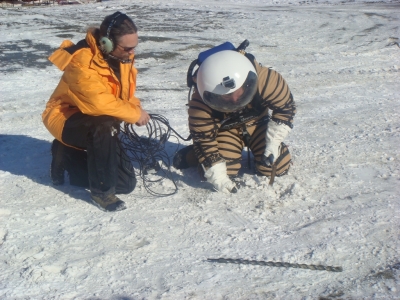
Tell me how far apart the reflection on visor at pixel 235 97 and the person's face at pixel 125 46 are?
1.90ft

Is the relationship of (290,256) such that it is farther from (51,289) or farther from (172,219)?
(51,289)

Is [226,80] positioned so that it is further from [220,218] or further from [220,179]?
[220,218]

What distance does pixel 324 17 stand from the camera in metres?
12.5

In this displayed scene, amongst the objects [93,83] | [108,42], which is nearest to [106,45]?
[108,42]

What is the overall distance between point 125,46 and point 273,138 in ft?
4.27

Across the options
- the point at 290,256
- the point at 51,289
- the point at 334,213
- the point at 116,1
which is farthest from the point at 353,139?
the point at 116,1

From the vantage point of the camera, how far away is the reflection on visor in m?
3.49

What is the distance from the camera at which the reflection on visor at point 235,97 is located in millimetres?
3486

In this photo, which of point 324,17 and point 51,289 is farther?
point 324,17

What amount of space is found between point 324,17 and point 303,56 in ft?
15.6

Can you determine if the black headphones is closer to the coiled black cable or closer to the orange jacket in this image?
the orange jacket

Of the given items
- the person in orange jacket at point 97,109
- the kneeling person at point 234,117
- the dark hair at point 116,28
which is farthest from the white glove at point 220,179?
the dark hair at point 116,28

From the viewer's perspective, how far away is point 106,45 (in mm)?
3312

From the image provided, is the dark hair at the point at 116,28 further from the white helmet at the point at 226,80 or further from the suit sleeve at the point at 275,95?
the suit sleeve at the point at 275,95
